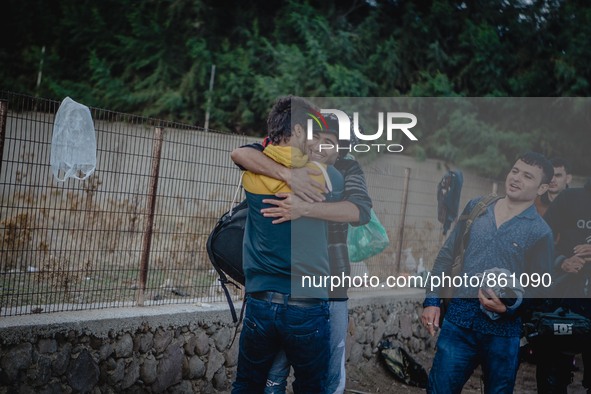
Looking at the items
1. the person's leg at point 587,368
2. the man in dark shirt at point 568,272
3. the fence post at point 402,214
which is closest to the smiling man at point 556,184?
the man in dark shirt at point 568,272

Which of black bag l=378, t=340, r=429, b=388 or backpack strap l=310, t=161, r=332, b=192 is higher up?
backpack strap l=310, t=161, r=332, b=192

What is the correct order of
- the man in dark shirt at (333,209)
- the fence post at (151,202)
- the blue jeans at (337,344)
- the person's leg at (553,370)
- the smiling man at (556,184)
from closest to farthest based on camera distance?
the man in dark shirt at (333,209), the blue jeans at (337,344), the person's leg at (553,370), the fence post at (151,202), the smiling man at (556,184)

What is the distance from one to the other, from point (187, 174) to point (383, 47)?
10.9 meters

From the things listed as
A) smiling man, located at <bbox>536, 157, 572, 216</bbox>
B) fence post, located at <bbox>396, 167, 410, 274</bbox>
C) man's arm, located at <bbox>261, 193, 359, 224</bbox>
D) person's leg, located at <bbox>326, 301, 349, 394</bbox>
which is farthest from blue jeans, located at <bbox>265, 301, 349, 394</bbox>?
fence post, located at <bbox>396, 167, 410, 274</bbox>

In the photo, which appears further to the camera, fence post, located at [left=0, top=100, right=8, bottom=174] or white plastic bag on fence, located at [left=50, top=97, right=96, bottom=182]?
white plastic bag on fence, located at [left=50, top=97, right=96, bottom=182]

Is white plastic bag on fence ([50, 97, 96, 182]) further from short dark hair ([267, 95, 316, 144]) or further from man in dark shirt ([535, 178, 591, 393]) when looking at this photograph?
man in dark shirt ([535, 178, 591, 393])

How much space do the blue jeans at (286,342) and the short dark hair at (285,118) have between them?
81 cm

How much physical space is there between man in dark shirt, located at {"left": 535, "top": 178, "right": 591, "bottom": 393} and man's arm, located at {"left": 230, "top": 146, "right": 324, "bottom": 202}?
6.94ft

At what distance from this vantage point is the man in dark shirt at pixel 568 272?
438cm

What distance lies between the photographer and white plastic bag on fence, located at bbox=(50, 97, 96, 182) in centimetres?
458

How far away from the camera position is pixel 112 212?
4965 mm

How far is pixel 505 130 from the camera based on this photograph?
14.7 meters

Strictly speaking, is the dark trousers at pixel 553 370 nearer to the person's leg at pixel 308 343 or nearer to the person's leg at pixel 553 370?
the person's leg at pixel 553 370

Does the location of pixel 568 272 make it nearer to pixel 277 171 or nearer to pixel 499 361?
pixel 499 361
